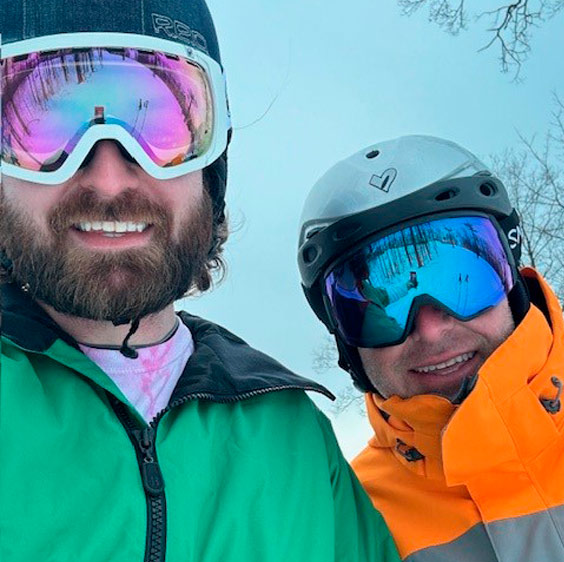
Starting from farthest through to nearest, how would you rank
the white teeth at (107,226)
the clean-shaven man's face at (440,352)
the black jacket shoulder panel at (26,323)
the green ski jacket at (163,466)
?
the clean-shaven man's face at (440,352)
the white teeth at (107,226)
the black jacket shoulder panel at (26,323)
the green ski jacket at (163,466)

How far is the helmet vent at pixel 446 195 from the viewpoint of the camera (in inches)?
105

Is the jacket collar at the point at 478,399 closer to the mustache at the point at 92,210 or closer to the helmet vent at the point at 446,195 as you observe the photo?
the helmet vent at the point at 446,195

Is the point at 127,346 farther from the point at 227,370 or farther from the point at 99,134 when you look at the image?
the point at 99,134

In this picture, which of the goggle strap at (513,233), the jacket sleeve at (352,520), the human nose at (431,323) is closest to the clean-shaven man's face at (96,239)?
the jacket sleeve at (352,520)

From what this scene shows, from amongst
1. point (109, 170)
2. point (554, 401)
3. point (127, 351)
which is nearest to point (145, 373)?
point (127, 351)

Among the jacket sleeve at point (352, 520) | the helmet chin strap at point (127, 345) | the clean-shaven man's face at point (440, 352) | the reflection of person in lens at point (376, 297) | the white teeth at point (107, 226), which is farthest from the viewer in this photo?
the reflection of person in lens at point (376, 297)

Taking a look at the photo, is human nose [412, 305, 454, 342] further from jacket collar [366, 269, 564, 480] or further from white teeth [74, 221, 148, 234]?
white teeth [74, 221, 148, 234]

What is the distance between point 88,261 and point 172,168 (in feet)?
1.26

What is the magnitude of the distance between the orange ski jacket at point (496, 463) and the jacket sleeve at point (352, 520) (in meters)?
0.09

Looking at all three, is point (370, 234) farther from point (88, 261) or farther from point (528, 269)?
point (88, 261)

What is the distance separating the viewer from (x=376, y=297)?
2689 millimetres

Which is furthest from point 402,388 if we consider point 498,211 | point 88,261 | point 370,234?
point 88,261

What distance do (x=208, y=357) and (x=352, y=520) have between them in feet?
2.16

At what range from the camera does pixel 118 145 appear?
2.04 meters
